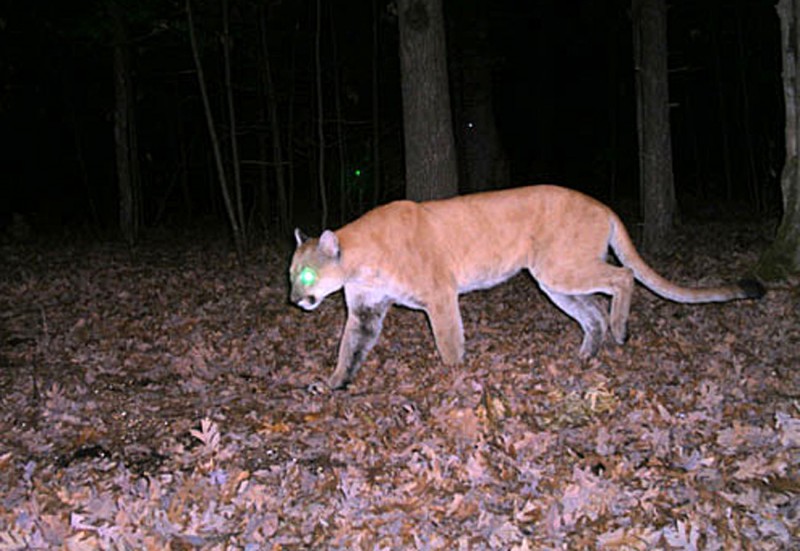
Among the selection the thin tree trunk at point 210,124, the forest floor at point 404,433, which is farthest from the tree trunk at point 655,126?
the thin tree trunk at point 210,124

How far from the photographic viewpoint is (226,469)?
4680mm

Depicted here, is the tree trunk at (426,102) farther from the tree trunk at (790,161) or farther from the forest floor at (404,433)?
the tree trunk at (790,161)

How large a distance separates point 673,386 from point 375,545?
305 centimetres

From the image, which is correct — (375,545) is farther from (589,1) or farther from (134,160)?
(589,1)

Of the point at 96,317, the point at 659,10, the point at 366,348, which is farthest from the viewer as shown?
the point at 659,10

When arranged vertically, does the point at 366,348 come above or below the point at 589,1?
below

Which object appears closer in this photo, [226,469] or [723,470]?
[723,470]

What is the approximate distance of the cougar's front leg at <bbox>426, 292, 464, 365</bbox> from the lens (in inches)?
247

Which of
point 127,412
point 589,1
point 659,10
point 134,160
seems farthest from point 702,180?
point 127,412

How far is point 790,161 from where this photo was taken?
808 centimetres

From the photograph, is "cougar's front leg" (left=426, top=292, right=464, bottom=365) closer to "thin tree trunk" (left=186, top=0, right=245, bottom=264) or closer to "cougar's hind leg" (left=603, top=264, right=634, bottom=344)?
"cougar's hind leg" (left=603, top=264, right=634, bottom=344)

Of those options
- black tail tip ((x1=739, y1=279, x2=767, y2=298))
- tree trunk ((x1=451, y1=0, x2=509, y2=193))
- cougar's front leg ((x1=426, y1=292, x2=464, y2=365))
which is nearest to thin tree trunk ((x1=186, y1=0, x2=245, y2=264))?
tree trunk ((x1=451, y1=0, x2=509, y2=193))

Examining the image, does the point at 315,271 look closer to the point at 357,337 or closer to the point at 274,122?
the point at 357,337

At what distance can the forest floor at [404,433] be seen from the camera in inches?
155
